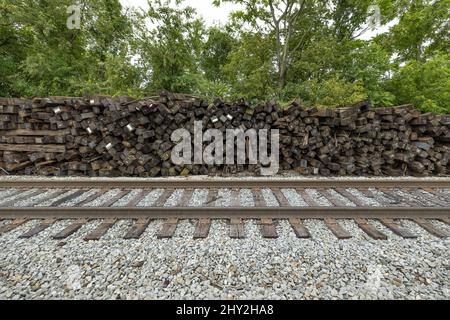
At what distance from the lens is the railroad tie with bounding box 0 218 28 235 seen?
2.53 meters

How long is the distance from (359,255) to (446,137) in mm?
5790

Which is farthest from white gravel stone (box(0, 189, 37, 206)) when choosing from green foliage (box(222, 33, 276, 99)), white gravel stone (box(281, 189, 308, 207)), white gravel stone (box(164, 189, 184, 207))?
green foliage (box(222, 33, 276, 99))

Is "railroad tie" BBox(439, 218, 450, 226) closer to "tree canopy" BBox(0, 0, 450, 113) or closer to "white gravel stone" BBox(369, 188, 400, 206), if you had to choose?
"white gravel stone" BBox(369, 188, 400, 206)

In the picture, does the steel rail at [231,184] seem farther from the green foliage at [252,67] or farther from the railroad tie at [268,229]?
the green foliage at [252,67]

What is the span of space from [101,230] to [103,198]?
3.91ft

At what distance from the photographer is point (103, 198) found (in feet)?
11.6

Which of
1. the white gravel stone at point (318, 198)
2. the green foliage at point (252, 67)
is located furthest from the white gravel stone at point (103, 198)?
the green foliage at point (252, 67)

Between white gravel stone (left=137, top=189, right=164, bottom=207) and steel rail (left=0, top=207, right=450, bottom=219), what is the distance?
0.39 metres

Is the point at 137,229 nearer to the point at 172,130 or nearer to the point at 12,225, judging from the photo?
the point at 12,225

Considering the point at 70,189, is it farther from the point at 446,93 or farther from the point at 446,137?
the point at 446,93

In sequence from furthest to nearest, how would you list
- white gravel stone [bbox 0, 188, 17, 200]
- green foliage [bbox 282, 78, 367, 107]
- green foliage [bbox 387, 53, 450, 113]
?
green foliage [bbox 387, 53, 450, 113], green foliage [bbox 282, 78, 367, 107], white gravel stone [bbox 0, 188, 17, 200]

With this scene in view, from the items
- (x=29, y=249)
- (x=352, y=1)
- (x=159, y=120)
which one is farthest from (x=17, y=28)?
(x=352, y=1)

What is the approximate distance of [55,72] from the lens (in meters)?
8.90

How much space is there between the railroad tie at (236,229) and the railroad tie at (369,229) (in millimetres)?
1556
